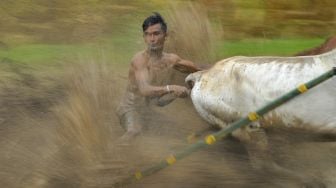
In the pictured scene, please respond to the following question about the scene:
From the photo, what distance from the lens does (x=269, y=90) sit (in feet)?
14.8

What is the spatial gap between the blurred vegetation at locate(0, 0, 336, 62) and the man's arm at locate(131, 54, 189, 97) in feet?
5.53

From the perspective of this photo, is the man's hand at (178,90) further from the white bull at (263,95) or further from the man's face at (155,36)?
the man's face at (155,36)

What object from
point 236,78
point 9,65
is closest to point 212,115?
point 236,78

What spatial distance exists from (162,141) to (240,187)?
59 cm

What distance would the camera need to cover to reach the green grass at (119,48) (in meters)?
6.60

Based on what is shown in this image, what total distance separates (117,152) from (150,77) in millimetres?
492

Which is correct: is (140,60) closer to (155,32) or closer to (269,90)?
(155,32)

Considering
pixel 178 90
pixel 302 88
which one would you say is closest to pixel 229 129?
pixel 302 88

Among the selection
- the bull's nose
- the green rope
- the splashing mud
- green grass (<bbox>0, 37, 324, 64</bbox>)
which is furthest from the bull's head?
green grass (<bbox>0, 37, 324, 64</bbox>)

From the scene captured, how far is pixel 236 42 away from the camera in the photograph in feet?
23.8

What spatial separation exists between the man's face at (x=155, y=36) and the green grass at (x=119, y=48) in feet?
4.62

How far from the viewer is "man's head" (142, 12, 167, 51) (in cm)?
494

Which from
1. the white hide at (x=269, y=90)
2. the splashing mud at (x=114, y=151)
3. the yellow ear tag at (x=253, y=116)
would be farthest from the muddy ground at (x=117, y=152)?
the yellow ear tag at (x=253, y=116)

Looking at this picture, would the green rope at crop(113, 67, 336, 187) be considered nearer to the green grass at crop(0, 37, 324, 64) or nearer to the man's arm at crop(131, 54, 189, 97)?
the man's arm at crop(131, 54, 189, 97)
